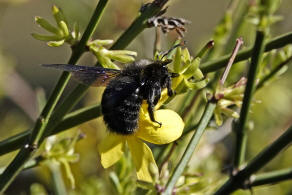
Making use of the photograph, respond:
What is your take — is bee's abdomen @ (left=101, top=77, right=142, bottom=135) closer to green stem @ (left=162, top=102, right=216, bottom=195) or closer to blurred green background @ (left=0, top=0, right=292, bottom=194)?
green stem @ (left=162, top=102, right=216, bottom=195)

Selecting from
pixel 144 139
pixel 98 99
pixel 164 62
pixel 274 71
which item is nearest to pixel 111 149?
pixel 144 139

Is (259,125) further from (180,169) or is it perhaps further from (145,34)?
(180,169)

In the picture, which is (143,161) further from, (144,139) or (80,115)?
(80,115)

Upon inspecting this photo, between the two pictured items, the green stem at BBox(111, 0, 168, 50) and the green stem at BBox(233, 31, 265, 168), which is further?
the green stem at BBox(111, 0, 168, 50)

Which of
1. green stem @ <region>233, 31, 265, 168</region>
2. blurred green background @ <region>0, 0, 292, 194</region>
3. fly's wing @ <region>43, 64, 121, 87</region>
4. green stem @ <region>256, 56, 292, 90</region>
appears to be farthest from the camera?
blurred green background @ <region>0, 0, 292, 194</region>

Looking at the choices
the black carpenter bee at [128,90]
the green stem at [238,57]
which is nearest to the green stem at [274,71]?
the green stem at [238,57]

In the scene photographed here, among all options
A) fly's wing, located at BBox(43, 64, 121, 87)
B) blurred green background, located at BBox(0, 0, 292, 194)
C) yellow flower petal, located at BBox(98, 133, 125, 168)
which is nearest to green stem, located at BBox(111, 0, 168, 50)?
fly's wing, located at BBox(43, 64, 121, 87)
